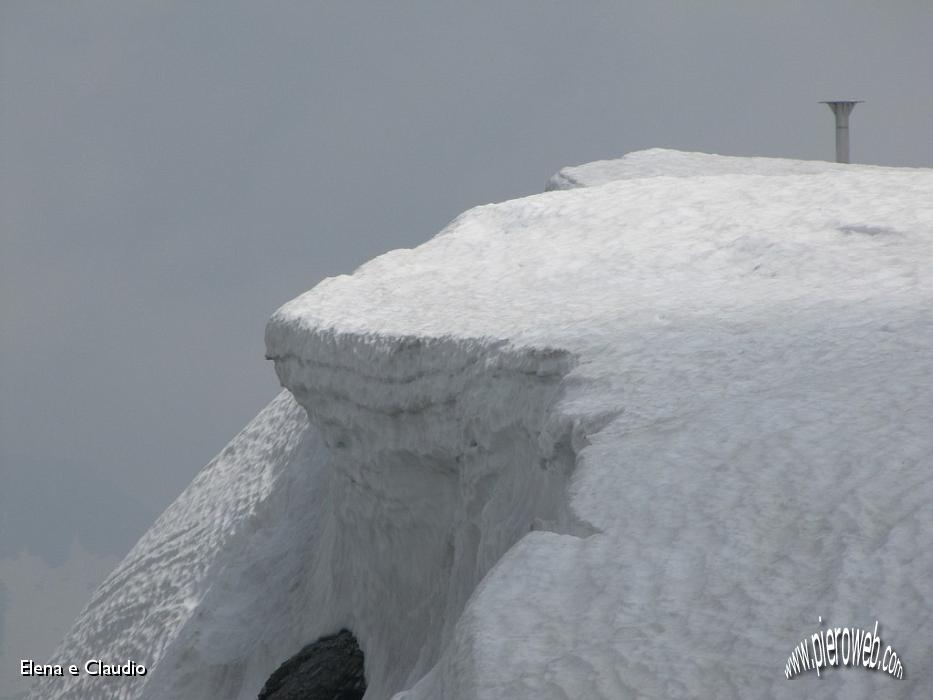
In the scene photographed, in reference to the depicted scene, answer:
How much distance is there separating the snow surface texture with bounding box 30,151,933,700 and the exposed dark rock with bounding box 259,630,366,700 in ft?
0.19

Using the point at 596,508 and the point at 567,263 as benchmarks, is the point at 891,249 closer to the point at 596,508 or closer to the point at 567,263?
the point at 567,263

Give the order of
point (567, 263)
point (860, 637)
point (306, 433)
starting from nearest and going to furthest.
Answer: point (860, 637), point (567, 263), point (306, 433)

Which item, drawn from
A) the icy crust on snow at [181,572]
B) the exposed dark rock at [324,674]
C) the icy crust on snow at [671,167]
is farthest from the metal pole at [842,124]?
the exposed dark rock at [324,674]

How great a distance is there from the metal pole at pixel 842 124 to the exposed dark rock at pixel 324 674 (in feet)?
18.1

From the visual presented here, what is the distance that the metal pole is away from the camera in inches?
298

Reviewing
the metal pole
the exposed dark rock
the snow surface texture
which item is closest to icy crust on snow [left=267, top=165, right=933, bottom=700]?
the snow surface texture

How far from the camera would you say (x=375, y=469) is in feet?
9.24

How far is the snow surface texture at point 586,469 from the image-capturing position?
4.01 ft

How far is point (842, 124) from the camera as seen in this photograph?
758 cm

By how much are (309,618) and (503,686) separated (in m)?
2.31

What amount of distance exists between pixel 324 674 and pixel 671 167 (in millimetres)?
2954

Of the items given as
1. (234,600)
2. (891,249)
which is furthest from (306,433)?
(891,249)

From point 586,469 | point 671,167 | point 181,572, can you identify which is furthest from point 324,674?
point 671,167

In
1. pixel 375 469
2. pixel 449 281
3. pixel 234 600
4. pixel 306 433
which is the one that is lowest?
pixel 234 600
